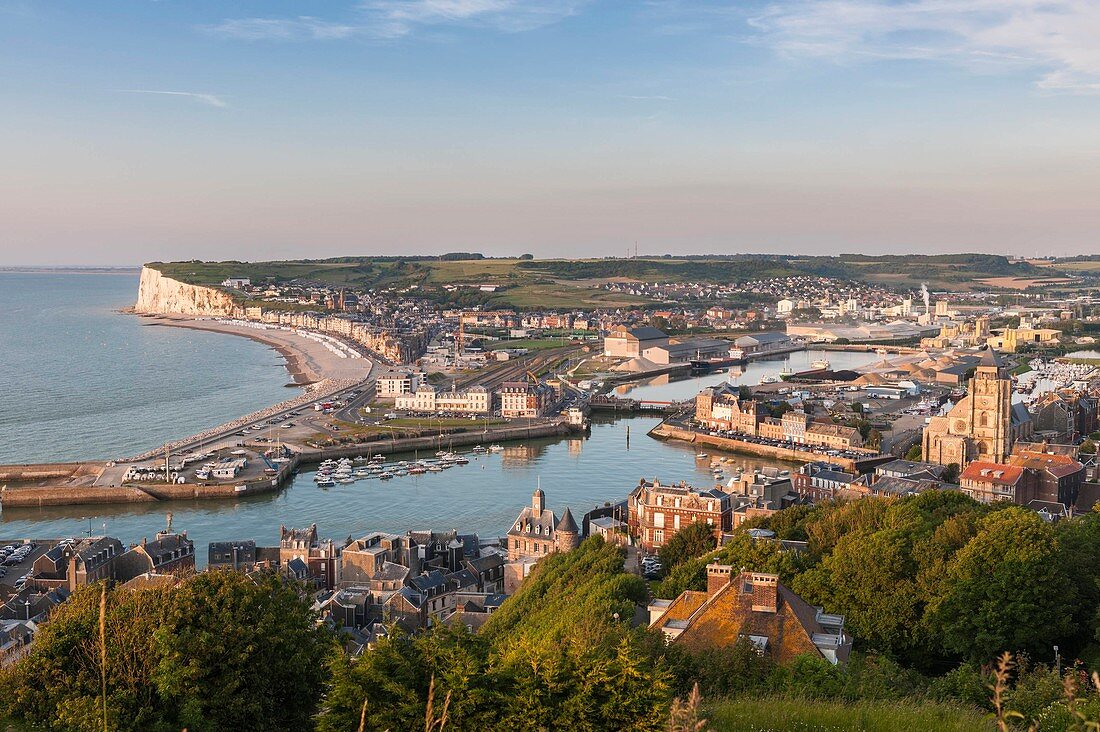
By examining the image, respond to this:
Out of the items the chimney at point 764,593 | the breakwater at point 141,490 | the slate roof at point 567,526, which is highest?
the chimney at point 764,593

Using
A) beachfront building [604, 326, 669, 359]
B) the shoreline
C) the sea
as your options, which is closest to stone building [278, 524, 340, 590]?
the sea

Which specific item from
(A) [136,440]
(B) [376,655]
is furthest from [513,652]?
(A) [136,440]

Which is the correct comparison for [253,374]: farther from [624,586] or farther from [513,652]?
[513,652]

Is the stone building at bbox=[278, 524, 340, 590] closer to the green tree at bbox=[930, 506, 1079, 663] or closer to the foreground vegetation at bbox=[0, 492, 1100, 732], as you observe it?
the foreground vegetation at bbox=[0, 492, 1100, 732]

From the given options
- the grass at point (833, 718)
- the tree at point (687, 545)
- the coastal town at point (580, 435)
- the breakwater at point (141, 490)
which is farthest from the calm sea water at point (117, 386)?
the grass at point (833, 718)

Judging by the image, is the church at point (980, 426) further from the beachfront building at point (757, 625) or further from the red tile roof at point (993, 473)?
the beachfront building at point (757, 625)

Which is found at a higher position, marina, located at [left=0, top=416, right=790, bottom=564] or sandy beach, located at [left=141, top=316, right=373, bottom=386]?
sandy beach, located at [left=141, top=316, right=373, bottom=386]
